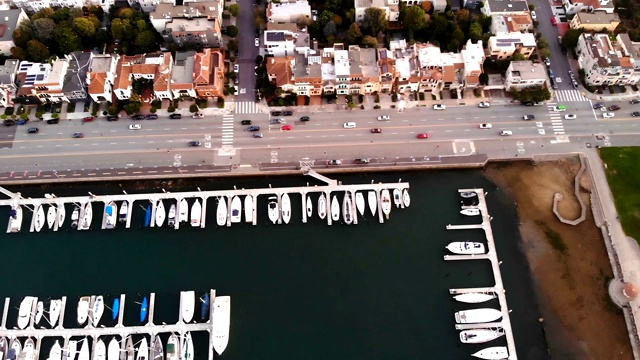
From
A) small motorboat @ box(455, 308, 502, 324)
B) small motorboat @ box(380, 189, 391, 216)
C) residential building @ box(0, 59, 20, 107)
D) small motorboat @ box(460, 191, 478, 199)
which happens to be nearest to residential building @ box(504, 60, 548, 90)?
small motorboat @ box(460, 191, 478, 199)

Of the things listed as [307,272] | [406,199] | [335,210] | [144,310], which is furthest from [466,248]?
[144,310]

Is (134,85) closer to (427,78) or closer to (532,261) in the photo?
(427,78)

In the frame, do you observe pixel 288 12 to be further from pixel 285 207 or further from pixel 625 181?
pixel 625 181

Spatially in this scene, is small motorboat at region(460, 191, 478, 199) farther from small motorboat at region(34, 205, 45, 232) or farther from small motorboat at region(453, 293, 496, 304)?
small motorboat at region(34, 205, 45, 232)

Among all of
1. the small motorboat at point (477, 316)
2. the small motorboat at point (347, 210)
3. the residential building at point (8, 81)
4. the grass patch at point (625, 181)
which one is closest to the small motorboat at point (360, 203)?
the small motorboat at point (347, 210)

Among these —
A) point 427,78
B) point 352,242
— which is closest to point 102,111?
point 352,242

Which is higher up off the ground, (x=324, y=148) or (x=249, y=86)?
(x=249, y=86)
